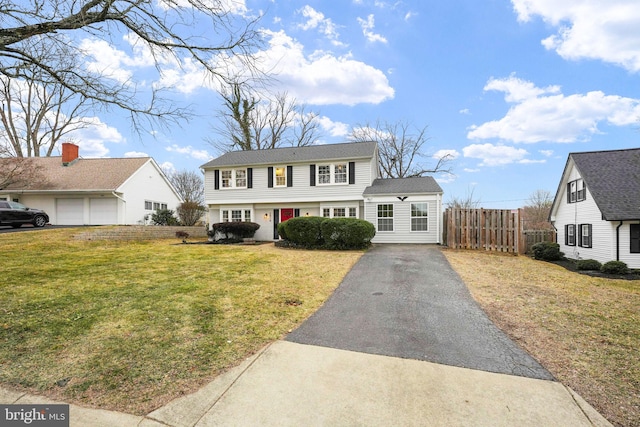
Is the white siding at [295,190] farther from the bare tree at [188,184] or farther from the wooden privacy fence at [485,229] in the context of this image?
the bare tree at [188,184]

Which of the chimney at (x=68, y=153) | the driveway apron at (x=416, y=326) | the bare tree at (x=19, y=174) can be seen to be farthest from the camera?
the chimney at (x=68, y=153)

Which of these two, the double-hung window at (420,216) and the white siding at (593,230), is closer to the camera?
the white siding at (593,230)

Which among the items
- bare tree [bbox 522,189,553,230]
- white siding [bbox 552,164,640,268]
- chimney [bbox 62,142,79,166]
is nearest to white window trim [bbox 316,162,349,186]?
white siding [bbox 552,164,640,268]

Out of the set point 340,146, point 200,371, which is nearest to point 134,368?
point 200,371

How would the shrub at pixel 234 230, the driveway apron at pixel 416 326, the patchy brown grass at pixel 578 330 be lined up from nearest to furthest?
the patchy brown grass at pixel 578 330 < the driveway apron at pixel 416 326 < the shrub at pixel 234 230

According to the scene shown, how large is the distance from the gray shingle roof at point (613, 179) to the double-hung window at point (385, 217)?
30.2 ft

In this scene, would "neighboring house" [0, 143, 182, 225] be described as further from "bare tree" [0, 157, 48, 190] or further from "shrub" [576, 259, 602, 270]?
"shrub" [576, 259, 602, 270]

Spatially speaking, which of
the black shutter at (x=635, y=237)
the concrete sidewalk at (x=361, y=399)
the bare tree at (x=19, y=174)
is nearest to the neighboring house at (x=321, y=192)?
the black shutter at (x=635, y=237)

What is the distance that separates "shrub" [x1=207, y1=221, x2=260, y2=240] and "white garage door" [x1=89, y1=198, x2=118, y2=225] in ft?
29.5

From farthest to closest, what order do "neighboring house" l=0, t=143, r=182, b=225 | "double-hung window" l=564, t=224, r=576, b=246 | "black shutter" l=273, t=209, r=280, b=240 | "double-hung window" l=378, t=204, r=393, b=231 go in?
"neighboring house" l=0, t=143, r=182, b=225 < "black shutter" l=273, t=209, r=280, b=240 < "double-hung window" l=378, t=204, r=393, b=231 < "double-hung window" l=564, t=224, r=576, b=246

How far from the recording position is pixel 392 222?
→ 16375 millimetres

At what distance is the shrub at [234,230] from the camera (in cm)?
1700

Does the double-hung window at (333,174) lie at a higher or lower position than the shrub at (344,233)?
higher

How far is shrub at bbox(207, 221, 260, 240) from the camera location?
1700 centimetres
